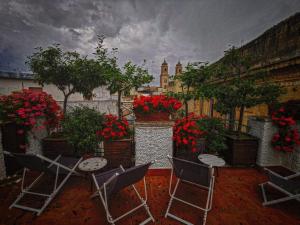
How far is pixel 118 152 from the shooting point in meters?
3.02

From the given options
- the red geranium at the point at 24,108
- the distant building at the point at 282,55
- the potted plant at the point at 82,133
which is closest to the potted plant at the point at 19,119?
the red geranium at the point at 24,108

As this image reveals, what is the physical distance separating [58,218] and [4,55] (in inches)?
694

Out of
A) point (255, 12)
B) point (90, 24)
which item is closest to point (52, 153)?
point (90, 24)

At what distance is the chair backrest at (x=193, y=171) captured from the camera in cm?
176

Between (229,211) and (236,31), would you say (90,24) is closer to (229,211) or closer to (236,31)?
(236,31)

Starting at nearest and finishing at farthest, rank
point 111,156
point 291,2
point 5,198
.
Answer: point 5,198, point 111,156, point 291,2

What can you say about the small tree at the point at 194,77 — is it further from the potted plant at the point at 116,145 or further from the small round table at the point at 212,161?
the potted plant at the point at 116,145

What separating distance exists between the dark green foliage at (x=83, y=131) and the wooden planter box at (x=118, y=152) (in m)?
0.31

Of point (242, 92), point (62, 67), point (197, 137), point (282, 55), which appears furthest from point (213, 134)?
point (62, 67)

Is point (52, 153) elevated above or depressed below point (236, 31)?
below

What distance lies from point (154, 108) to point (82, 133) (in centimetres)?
175

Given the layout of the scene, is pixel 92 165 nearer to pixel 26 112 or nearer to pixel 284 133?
pixel 26 112

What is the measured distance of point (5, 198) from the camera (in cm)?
215

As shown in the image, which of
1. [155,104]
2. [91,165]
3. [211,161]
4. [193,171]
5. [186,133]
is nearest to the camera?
[193,171]
